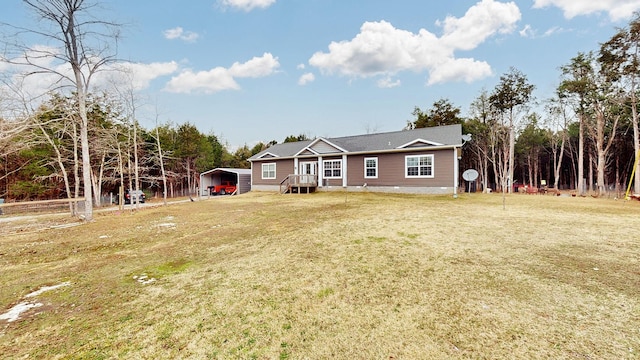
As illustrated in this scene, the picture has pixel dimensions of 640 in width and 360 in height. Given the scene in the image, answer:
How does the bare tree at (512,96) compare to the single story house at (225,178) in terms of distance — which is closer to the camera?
the bare tree at (512,96)

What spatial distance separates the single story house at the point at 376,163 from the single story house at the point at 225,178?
3.85 metres

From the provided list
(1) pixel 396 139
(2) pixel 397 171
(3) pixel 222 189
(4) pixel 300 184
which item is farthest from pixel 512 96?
(3) pixel 222 189

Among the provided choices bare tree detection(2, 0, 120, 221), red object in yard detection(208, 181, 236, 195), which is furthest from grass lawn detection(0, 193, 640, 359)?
red object in yard detection(208, 181, 236, 195)

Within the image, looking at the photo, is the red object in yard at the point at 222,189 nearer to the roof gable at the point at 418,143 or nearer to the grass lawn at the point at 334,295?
the roof gable at the point at 418,143

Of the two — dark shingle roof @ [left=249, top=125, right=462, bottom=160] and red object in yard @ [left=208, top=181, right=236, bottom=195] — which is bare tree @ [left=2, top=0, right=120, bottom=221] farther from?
red object in yard @ [left=208, top=181, right=236, bottom=195]

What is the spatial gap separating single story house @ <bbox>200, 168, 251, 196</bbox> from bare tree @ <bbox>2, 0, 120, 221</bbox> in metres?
15.7

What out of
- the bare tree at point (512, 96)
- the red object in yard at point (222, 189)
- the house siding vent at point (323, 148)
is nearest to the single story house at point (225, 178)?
the red object in yard at point (222, 189)

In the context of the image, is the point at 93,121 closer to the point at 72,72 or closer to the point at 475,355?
the point at 72,72

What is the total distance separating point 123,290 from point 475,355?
177 inches

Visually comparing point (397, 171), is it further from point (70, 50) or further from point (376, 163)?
point (70, 50)

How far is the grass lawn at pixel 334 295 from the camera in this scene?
2.46 meters

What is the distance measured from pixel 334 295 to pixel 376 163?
617 inches

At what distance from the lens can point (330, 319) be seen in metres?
2.90

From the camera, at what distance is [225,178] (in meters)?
30.2
